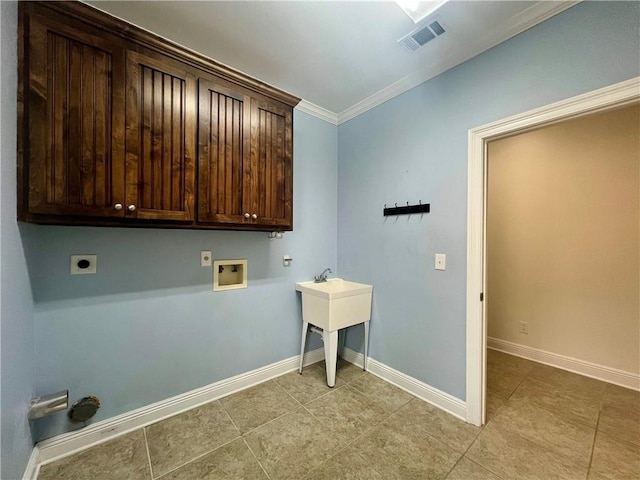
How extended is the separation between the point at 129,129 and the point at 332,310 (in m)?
1.85

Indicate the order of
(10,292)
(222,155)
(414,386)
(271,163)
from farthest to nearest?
(414,386) → (271,163) → (222,155) → (10,292)

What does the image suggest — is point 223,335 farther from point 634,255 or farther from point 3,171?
point 634,255

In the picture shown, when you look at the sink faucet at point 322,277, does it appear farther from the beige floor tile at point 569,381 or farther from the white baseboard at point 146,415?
the beige floor tile at point 569,381

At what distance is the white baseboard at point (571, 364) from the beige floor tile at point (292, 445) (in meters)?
2.46

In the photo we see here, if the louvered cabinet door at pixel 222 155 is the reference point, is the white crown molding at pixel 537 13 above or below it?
above

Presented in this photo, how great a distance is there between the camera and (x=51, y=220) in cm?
121

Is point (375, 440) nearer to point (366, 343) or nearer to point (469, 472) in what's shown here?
point (469, 472)

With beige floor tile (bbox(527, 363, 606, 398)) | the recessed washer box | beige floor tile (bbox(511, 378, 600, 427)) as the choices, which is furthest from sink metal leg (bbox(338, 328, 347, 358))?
beige floor tile (bbox(527, 363, 606, 398))

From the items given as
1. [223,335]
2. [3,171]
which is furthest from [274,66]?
[223,335]

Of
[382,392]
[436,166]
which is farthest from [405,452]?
[436,166]

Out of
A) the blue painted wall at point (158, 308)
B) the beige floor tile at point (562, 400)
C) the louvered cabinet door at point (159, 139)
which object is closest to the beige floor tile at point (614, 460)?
the beige floor tile at point (562, 400)

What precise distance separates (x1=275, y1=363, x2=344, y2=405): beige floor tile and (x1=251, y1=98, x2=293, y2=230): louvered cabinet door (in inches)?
55.4

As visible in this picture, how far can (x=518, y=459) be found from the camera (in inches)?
57.1

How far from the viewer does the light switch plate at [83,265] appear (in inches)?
58.9
